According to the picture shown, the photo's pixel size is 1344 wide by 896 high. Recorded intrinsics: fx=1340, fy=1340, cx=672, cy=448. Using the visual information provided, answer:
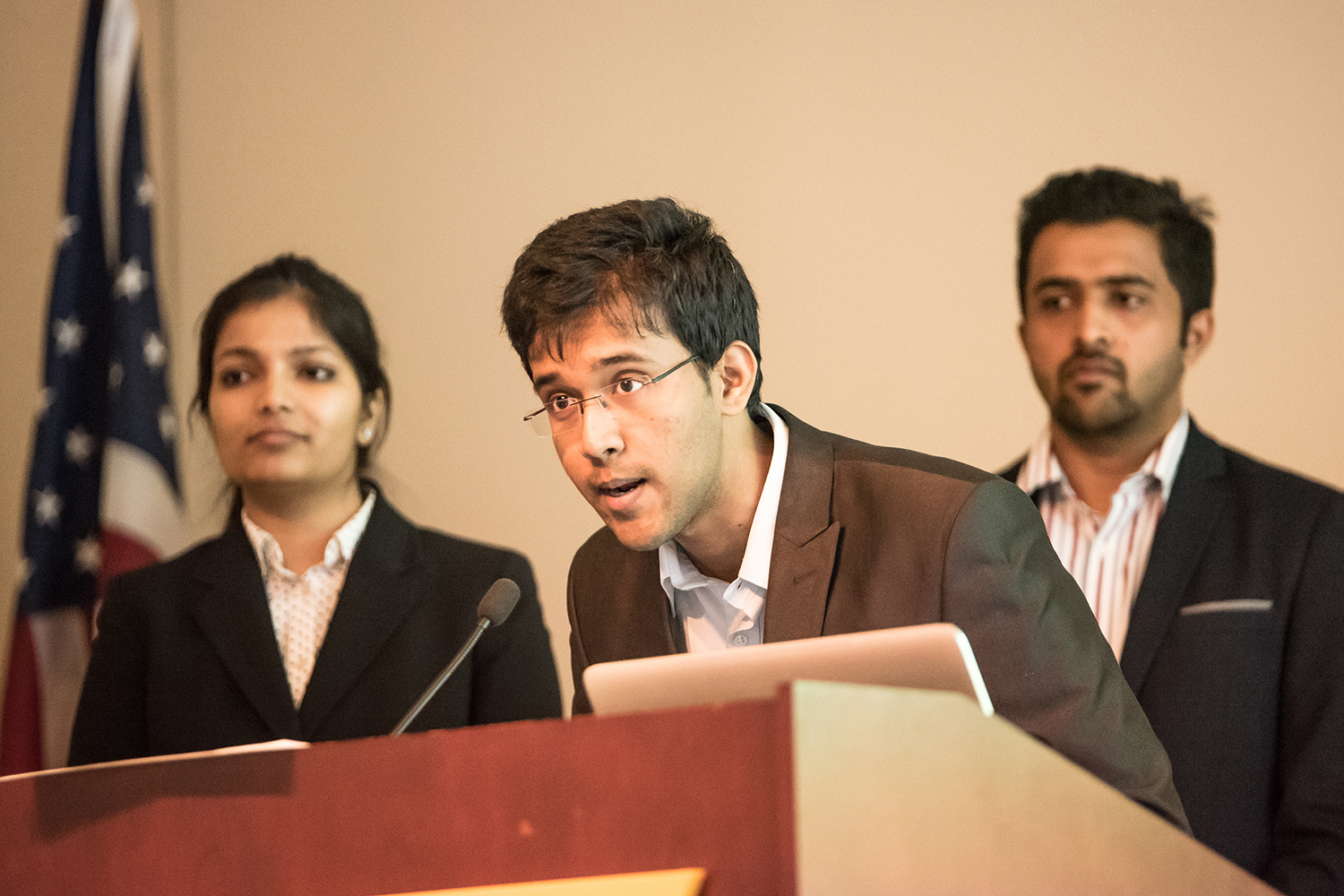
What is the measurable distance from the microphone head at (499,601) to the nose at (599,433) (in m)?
0.21

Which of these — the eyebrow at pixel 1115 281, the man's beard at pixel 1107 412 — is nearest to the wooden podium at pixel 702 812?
the man's beard at pixel 1107 412

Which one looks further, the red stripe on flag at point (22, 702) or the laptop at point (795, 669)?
the red stripe on flag at point (22, 702)

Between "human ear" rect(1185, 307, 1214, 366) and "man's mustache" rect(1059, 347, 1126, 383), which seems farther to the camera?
"human ear" rect(1185, 307, 1214, 366)

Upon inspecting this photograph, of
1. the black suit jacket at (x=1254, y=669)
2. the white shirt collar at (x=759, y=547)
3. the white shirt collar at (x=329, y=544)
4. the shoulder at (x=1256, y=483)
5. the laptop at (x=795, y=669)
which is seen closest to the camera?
the laptop at (x=795, y=669)

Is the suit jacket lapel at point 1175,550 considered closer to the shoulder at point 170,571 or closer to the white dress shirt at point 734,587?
the white dress shirt at point 734,587

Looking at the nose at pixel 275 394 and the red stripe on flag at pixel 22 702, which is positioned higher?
the nose at pixel 275 394

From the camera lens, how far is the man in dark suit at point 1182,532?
2.33m

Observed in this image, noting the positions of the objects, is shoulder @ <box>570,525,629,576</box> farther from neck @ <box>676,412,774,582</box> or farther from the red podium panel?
the red podium panel

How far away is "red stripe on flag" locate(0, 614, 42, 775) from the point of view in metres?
3.10

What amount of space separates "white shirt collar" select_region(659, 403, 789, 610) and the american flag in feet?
5.63

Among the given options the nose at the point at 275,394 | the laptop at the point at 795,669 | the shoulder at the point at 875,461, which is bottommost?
the laptop at the point at 795,669

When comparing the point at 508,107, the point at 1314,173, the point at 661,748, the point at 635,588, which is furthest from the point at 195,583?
the point at 1314,173

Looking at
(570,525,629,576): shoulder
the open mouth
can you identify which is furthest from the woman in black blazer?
the open mouth

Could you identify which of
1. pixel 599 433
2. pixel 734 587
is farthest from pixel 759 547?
pixel 599 433
